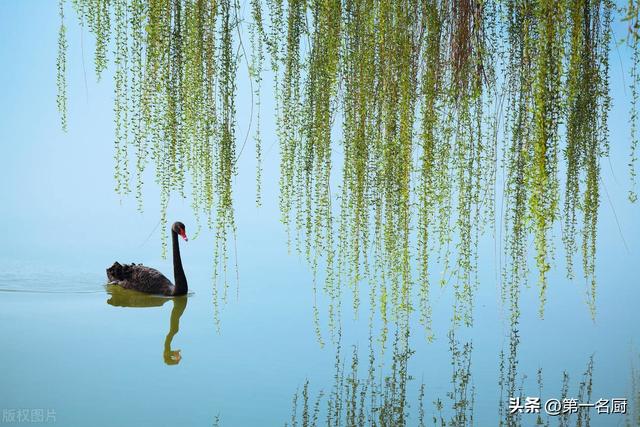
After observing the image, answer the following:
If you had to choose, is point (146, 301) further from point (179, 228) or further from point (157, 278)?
point (179, 228)

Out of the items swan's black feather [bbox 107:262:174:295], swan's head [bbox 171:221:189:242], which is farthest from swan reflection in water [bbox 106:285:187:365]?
swan's head [bbox 171:221:189:242]

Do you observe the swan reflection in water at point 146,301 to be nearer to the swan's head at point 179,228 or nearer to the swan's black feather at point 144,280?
the swan's black feather at point 144,280

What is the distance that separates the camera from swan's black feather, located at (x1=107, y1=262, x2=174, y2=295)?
22.9 feet

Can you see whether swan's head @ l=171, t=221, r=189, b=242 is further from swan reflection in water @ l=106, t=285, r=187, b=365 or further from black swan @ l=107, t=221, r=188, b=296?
swan reflection in water @ l=106, t=285, r=187, b=365

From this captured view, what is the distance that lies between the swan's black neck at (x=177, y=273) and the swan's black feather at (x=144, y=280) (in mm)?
123

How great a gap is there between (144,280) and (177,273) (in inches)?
16.7

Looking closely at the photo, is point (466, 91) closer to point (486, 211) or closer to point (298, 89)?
point (486, 211)

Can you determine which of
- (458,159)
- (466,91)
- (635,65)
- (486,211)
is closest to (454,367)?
(486,211)

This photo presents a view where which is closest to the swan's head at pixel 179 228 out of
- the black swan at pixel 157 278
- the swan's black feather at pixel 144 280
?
the black swan at pixel 157 278

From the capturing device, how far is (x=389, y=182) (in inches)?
126

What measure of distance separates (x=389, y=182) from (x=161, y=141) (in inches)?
41.1

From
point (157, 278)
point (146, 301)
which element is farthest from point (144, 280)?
point (146, 301)

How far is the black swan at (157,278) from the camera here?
6.84 meters

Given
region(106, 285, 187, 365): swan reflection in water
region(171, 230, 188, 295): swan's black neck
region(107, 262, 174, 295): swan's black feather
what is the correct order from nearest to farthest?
region(106, 285, 187, 365): swan reflection in water, region(171, 230, 188, 295): swan's black neck, region(107, 262, 174, 295): swan's black feather
